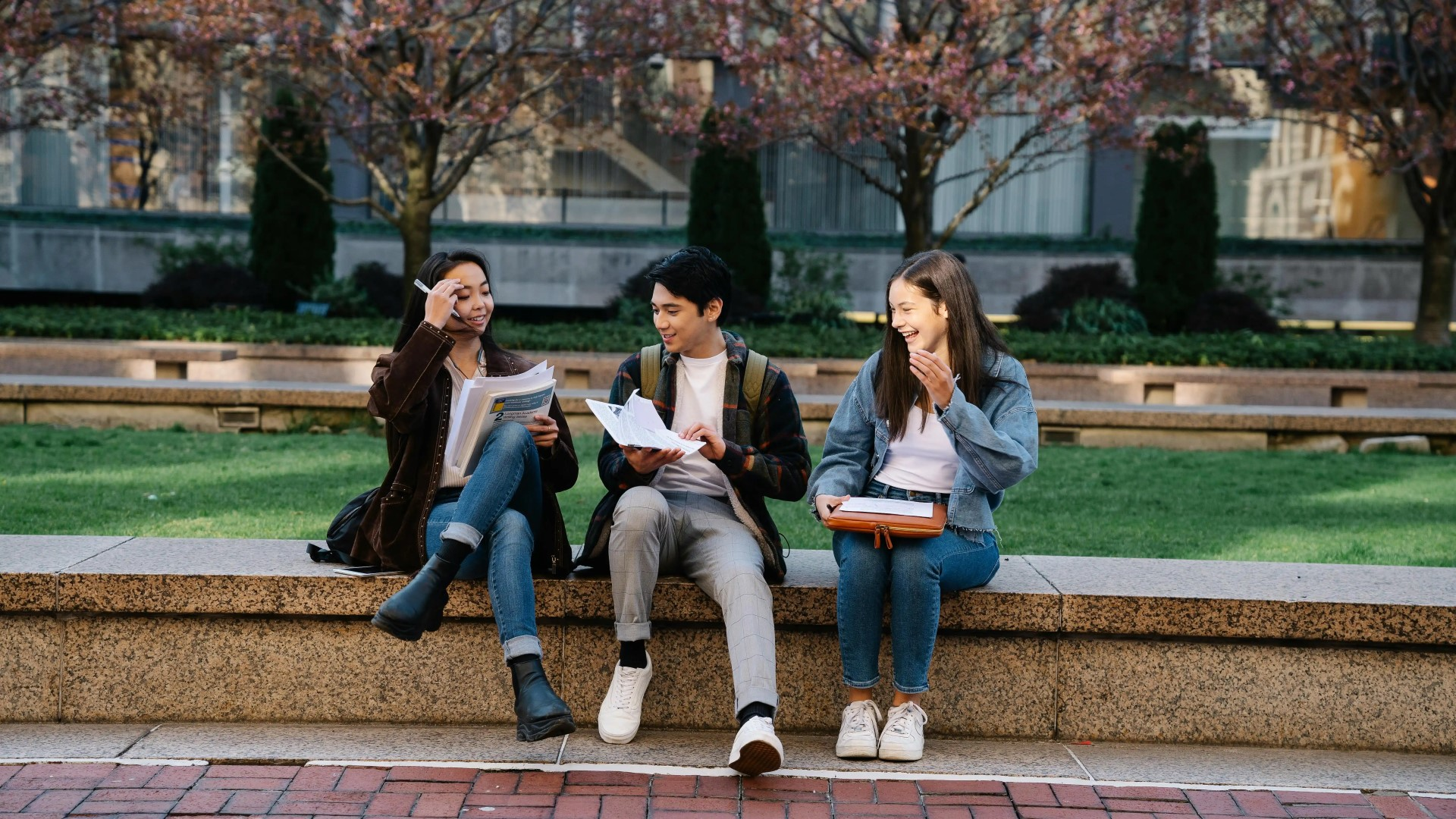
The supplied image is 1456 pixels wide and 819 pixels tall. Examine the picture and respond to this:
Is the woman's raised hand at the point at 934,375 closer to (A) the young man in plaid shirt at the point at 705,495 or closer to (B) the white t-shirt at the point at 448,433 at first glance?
(A) the young man in plaid shirt at the point at 705,495

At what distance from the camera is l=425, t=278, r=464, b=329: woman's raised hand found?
4.33 metres

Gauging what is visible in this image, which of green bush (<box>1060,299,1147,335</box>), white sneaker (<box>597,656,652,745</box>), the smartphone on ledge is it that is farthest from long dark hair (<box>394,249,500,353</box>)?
green bush (<box>1060,299,1147,335</box>)

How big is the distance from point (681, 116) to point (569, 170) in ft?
21.1

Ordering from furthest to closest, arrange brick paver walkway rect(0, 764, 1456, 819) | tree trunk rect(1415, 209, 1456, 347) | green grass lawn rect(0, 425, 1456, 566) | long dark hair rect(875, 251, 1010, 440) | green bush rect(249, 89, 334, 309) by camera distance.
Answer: green bush rect(249, 89, 334, 309) → tree trunk rect(1415, 209, 1456, 347) → green grass lawn rect(0, 425, 1456, 566) → long dark hair rect(875, 251, 1010, 440) → brick paver walkway rect(0, 764, 1456, 819)

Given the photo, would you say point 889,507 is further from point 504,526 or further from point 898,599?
point 504,526

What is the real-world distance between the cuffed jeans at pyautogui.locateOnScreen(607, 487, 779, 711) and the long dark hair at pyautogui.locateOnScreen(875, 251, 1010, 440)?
2.07 feet

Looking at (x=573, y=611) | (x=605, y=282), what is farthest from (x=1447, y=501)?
(x=605, y=282)

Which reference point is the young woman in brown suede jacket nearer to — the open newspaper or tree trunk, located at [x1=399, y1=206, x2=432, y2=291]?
the open newspaper

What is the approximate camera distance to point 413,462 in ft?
14.5

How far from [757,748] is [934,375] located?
1197mm

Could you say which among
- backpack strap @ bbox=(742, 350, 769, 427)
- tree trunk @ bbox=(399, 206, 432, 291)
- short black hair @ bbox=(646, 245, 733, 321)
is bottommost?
backpack strap @ bbox=(742, 350, 769, 427)

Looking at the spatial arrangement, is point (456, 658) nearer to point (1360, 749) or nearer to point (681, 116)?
point (1360, 749)

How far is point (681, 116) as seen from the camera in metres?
16.8

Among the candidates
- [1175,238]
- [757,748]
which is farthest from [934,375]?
[1175,238]
